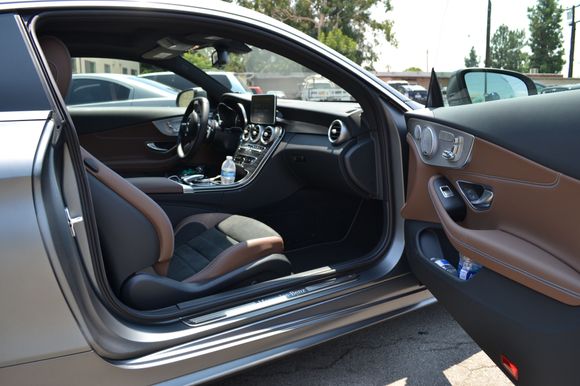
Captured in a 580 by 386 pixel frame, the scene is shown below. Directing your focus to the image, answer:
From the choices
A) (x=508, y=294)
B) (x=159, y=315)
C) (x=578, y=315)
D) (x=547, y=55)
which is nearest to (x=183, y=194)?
(x=159, y=315)

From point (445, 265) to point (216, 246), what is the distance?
3.35ft

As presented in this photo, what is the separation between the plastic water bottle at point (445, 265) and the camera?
1.84 meters

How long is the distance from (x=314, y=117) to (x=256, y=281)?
1.30 m

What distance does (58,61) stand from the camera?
1663 mm

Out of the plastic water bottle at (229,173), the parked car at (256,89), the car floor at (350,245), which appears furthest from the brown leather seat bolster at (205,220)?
the parked car at (256,89)

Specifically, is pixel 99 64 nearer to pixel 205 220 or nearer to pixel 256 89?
pixel 256 89

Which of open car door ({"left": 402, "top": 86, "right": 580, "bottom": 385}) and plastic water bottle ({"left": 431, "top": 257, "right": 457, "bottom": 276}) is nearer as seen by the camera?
open car door ({"left": 402, "top": 86, "right": 580, "bottom": 385})

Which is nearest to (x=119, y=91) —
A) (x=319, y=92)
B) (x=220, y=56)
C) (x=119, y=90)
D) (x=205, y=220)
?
(x=119, y=90)

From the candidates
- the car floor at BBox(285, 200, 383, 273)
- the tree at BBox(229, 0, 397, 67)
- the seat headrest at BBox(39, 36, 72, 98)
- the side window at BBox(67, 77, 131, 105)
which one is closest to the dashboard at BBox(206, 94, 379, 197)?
the car floor at BBox(285, 200, 383, 273)

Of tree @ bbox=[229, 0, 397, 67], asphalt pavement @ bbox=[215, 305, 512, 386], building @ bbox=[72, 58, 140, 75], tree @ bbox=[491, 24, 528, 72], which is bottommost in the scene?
asphalt pavement @ bbox=[215, 305, 512, 386]

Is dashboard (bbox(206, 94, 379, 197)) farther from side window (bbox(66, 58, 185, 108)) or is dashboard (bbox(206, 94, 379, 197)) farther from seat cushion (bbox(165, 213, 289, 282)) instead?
side window (bbox(66, 58, 185, 108))

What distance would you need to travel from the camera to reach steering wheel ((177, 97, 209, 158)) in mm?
3523

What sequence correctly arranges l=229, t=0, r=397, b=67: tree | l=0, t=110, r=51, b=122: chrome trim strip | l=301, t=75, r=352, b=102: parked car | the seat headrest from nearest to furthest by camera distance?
l=0, t=110, r=51, b=122: chrome trim strip, the seat headrest, l=301, t=75, r=352, b=102: parked car, l=229, t=0, r=397, b=67: tree

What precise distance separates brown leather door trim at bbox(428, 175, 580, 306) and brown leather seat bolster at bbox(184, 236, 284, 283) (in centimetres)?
75
